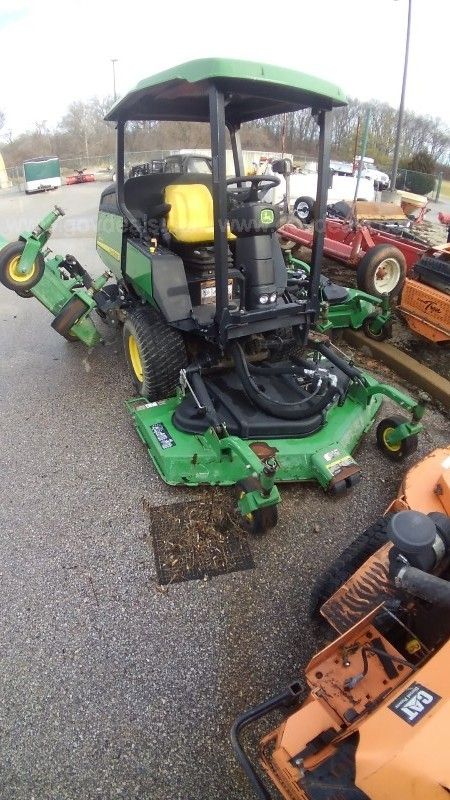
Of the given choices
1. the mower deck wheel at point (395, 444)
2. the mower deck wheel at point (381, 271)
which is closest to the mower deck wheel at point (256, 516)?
the mower deck wheel at point (395, 444)

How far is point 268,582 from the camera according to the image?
253 cm

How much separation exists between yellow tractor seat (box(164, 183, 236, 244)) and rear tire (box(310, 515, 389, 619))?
2268 mm

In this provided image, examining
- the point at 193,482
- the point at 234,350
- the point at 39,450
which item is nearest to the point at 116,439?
the point at 39,450

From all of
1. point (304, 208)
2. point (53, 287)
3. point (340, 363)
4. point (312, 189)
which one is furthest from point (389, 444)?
point (312, 189)

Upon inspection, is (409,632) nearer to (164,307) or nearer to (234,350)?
(234,350)

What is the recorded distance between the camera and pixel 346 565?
2287mm

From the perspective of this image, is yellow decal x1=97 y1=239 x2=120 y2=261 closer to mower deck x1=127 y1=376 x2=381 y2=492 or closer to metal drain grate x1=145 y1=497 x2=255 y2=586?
mower deck x1=127 y1=376 x2=381 y2=492

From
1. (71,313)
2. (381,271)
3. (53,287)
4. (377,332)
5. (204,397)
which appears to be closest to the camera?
(204,397)

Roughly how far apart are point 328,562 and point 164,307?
1816mm

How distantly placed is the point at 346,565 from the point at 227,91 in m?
2.33

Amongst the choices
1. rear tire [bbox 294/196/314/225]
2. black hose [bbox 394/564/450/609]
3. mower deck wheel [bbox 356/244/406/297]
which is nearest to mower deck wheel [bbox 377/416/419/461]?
black hose [bbox 394/564/450/609]

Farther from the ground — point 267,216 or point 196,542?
point 267,216

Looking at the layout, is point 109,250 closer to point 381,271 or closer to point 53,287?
point 53,287

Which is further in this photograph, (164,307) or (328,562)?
(164,307)
